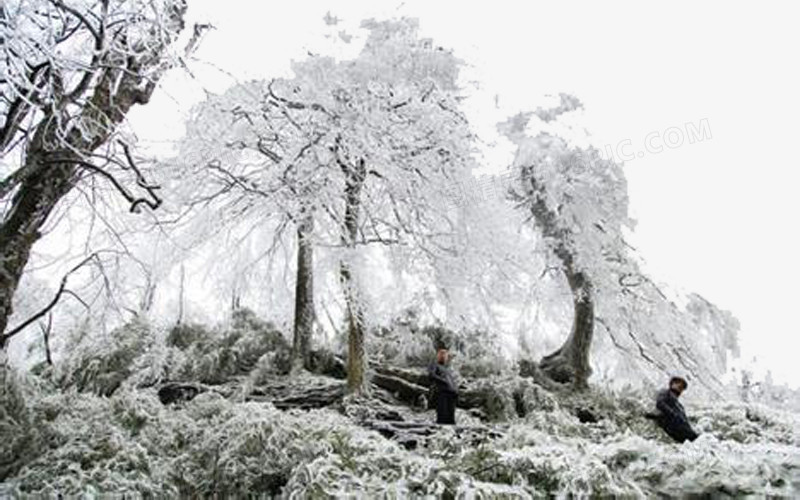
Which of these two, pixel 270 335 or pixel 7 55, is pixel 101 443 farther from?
pixel 270 335

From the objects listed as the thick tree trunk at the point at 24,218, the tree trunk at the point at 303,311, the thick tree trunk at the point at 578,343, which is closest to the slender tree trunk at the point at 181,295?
the tree trunk at the point at 303,311

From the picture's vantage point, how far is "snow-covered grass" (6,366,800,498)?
3480mm

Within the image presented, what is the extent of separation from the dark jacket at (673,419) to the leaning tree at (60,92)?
5416 mm

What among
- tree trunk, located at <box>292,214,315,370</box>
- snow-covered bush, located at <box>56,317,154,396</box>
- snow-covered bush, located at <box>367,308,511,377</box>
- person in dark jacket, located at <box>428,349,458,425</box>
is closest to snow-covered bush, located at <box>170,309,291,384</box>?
tree trunk, located at <box>292,214,315,370</box>

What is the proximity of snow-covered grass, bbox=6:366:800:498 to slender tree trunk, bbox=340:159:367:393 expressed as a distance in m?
2.30

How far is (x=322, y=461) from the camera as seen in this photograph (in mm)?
3908

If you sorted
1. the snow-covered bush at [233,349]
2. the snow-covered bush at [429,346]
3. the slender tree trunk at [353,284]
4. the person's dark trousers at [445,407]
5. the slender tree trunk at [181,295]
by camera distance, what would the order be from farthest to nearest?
the slender tree trunk at [181,295], the snow-covered bush at [429,346], the snow-covered bush at [233,349], the slender tree trunk at [353,284], the person's dark trousers at [445,407]

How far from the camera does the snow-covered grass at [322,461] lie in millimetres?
3480

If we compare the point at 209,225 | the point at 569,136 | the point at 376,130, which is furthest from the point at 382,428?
the point at 569,136

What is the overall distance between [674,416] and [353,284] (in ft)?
12.3

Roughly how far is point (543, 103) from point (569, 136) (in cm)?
102

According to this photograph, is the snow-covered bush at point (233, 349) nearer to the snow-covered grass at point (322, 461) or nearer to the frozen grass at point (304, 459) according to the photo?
the frozen grass at point (304, 459)

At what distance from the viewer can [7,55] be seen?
3.10 m

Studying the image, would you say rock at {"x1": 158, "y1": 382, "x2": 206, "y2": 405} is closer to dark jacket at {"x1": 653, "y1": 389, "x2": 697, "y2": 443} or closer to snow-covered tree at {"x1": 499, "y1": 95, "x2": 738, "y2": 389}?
dark jacket at {"x1": 653, "y1": 389, "x2": 697, "y2": 443}
